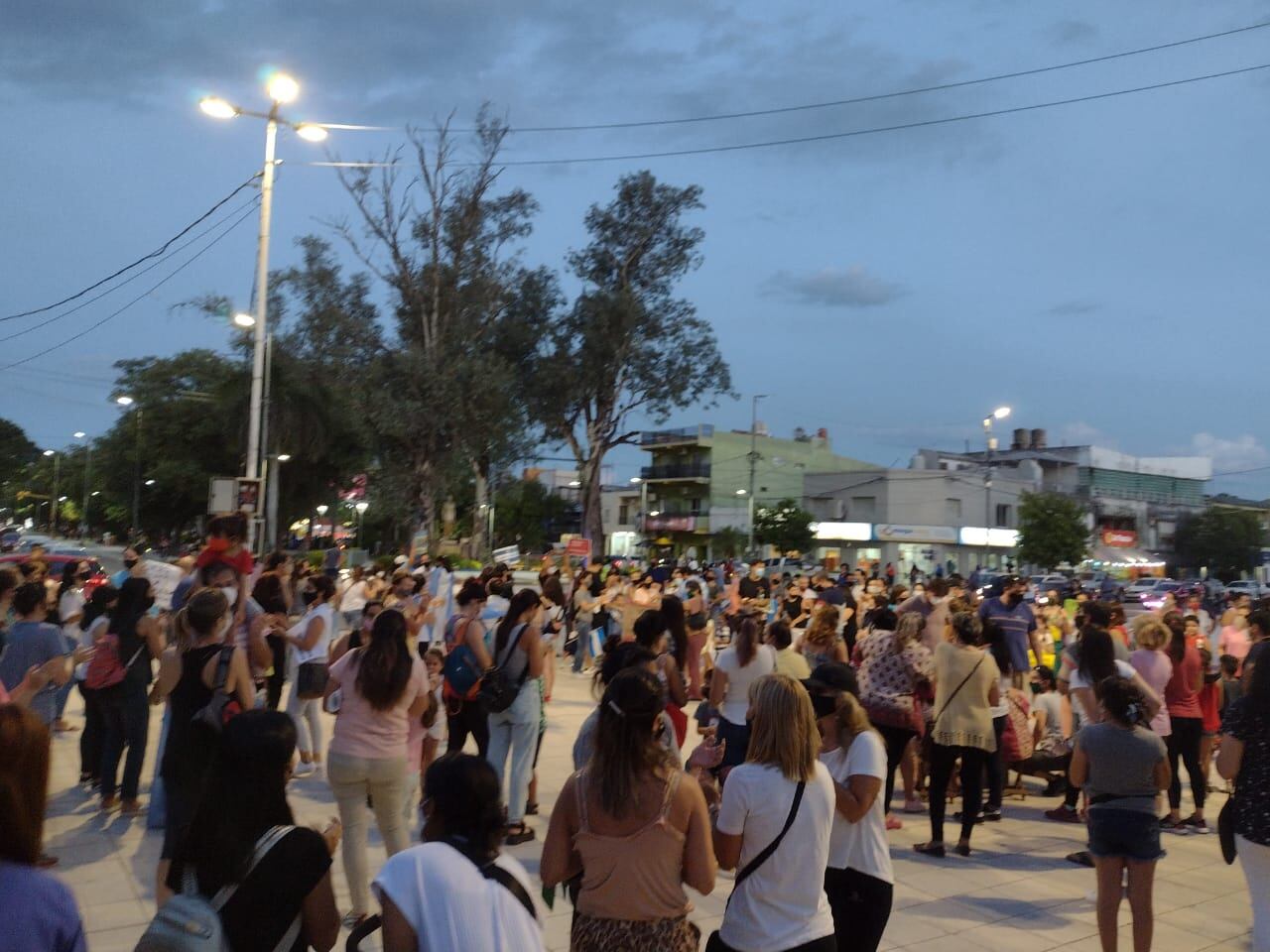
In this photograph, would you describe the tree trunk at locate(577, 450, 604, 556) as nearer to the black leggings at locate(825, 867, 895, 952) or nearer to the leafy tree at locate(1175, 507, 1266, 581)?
the black leggings at locate(825, 867, 895, 952)

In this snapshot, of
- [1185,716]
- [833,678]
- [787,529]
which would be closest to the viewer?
[833,678]

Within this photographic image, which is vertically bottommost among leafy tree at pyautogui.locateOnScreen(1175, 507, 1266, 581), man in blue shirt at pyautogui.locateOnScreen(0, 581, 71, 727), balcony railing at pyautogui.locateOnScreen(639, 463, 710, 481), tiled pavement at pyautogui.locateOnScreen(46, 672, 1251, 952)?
tiled pavement at pyautogui.locateOnScreen(46, 672, 1251, 952)

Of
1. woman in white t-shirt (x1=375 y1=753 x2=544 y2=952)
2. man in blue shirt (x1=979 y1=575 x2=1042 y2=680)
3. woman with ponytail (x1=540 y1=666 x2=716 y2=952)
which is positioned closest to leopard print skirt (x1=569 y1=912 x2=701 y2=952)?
woman with ponytail (x1=540 y1=666 x2=716 y2=952)

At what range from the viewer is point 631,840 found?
292cm

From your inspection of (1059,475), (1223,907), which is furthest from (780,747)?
(1059,475)

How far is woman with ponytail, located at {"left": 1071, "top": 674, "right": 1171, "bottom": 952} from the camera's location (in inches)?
185

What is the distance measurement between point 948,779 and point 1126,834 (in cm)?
227

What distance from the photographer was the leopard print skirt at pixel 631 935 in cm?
292

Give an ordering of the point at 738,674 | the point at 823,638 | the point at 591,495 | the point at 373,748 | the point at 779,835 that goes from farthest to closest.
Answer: the point at 591,495 < the point at 823,638 < the point at 738,674 < the point at 373,748 < the point at 779,835

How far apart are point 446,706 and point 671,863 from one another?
4.37 m

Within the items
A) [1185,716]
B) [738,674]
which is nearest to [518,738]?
[738,674]

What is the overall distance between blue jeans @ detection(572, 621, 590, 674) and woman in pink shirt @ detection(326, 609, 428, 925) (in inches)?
472

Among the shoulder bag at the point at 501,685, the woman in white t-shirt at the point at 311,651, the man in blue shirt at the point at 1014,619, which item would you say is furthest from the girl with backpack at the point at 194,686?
the man in blue shirt at the point at 1014,619

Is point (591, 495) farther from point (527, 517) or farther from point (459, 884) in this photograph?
point (459, 884)
